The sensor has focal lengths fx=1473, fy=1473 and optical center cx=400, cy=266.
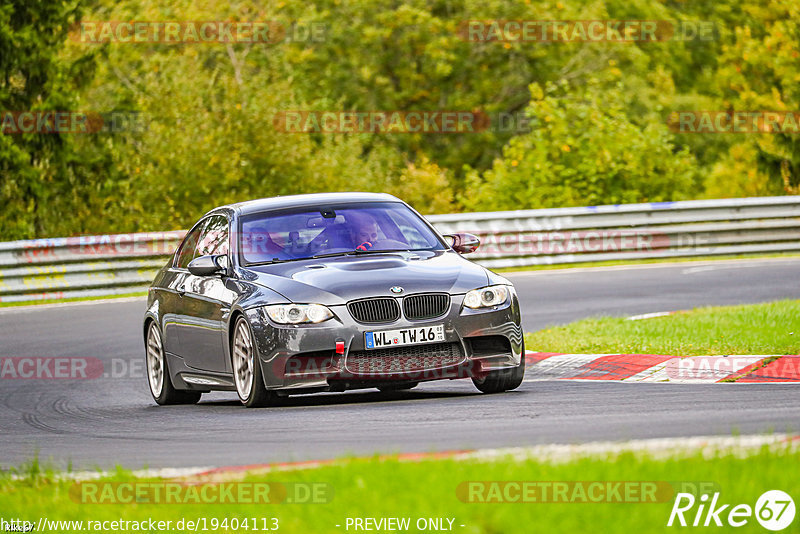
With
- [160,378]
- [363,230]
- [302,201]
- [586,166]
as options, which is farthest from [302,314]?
[586,166]

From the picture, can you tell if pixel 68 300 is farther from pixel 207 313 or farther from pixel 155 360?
pixel 207 313

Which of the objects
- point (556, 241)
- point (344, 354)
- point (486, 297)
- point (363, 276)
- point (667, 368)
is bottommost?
point (556, 241)

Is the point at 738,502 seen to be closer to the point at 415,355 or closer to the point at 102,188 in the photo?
the point at 415,355

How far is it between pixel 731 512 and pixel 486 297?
509 cm

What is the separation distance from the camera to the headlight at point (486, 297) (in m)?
10.1

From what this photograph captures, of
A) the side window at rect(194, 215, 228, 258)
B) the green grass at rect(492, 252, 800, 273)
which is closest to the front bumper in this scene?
the side window at rect(194, 215, 228, 258)

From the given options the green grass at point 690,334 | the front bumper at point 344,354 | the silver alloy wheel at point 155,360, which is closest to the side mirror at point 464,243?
the front bumper at point 344,354

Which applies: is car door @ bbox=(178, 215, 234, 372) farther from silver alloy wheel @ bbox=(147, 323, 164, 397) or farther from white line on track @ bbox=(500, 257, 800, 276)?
white line on track @ bbox=(500, 257, 800, 276)

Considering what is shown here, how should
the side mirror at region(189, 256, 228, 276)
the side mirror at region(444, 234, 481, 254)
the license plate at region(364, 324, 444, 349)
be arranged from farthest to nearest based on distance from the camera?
the side mirror at region(444, 234, 481, 254) < the side mirror at region(189, 256, 228, 276) < the license plate at region(364, 324, 444, 349)

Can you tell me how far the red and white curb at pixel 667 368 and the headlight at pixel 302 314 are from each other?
260 cm

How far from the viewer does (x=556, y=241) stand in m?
24.2

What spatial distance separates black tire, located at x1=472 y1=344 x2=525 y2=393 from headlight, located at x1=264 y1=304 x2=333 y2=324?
1.33 metres

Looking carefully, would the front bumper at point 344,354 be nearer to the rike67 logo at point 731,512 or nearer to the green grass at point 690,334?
the green grass at point 690,334

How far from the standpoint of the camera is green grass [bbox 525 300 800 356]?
469 inches
